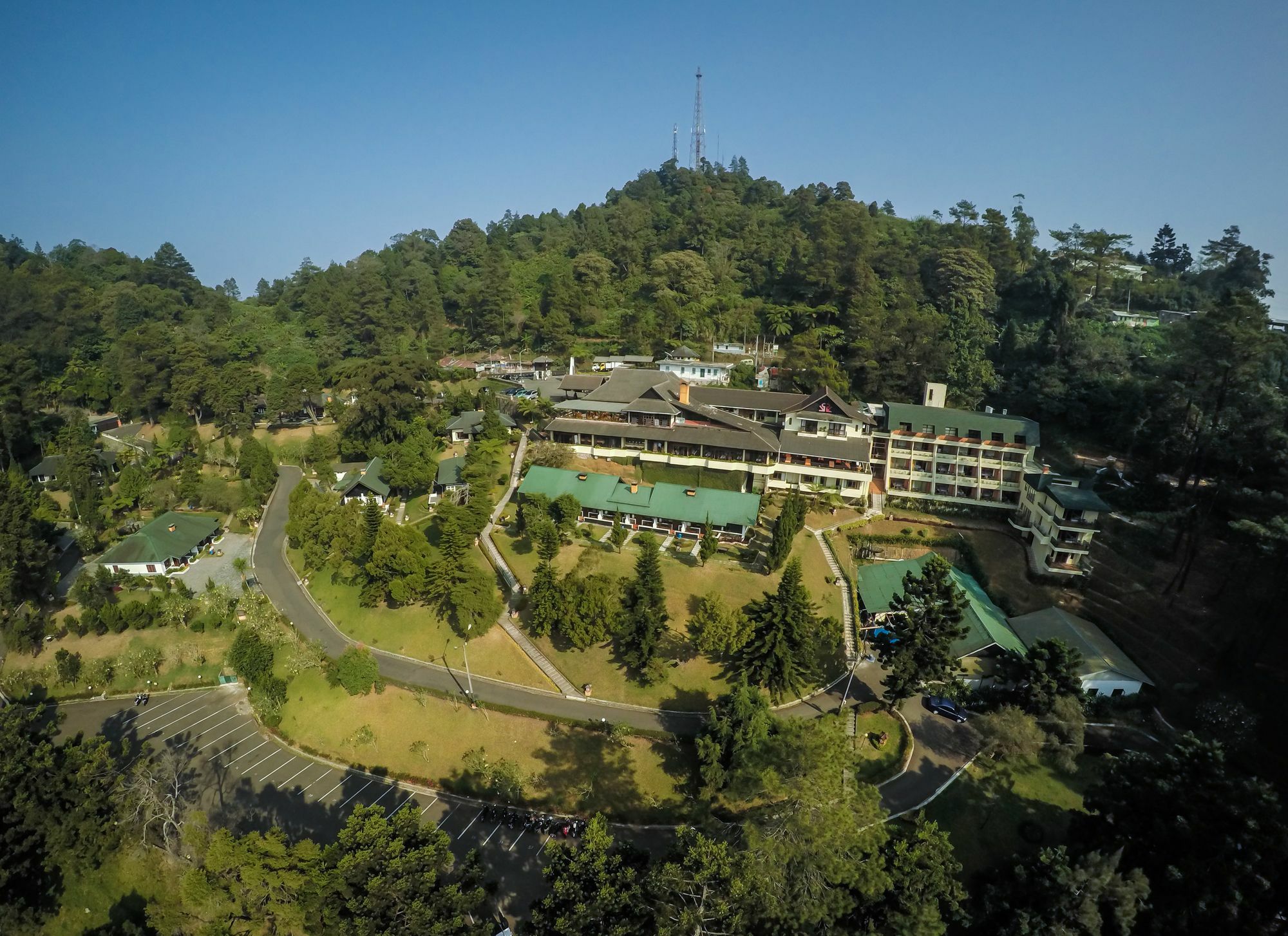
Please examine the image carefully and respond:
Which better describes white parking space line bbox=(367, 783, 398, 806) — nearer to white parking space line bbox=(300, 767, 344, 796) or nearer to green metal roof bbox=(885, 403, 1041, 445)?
white parking space line bbox=(300, 767, 344, 796)

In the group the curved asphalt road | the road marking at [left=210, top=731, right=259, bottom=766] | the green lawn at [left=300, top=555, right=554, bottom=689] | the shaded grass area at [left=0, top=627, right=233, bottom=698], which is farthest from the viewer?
the shaded grass area at [left=0, top=627, right=233, bottom=698]

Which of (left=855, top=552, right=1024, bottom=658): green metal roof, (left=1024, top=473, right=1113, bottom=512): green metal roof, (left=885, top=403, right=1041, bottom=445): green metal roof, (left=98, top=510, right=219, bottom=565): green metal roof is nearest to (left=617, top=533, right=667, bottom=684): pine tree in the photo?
(left=855, top=552, right=1024, bottom=658): green metal roof

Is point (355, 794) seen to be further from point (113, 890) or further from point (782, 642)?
Answer: point (782, 642)

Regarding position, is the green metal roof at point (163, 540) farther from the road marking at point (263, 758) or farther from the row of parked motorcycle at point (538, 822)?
the row of parked motorcycle at point (538, 822)

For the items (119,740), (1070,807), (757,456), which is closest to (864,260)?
(757,456)

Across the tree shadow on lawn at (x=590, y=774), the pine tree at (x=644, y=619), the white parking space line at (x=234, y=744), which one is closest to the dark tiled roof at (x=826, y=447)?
the pine tree at (x=644, y=619)

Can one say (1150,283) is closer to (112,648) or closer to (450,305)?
(450,305)

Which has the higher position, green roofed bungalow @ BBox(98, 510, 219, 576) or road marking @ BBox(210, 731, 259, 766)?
green roofed bungalow @ BBox(98, 510, 219, 576)

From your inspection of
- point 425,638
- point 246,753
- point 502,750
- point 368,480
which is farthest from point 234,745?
point 368,480
